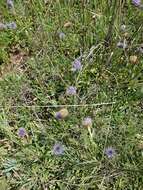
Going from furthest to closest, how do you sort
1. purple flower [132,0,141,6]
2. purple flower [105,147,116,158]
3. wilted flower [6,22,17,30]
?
wilted flower [6,22,17,30], purple flower [132,0,141,6], purple flower [105,147,116,158]

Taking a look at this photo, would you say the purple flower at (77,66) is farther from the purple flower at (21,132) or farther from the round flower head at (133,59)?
the purple flower at (21,132)

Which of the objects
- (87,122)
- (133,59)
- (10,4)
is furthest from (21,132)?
(10,4)

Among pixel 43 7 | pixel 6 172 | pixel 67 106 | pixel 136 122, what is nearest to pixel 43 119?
pixel 67 106

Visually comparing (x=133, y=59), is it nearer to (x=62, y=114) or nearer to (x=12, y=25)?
(x=62, y=114)

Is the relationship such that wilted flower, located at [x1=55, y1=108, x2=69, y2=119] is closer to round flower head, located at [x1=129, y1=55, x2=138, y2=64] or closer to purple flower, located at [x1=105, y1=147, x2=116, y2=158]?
purple flower, located at [x1=105, y1=147, x2=116, y2=158]

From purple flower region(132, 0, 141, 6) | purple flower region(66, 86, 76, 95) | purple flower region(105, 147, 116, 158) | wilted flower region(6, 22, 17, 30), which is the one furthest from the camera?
Answer: wilted flower region(6, 22, 17, 30)

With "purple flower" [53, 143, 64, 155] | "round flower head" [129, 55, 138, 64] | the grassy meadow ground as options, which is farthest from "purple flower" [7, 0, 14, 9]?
"purple flower" [53, 143, 64, 155]

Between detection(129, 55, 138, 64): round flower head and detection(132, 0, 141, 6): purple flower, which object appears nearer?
detection(129, 55, 138, 64): round flower head

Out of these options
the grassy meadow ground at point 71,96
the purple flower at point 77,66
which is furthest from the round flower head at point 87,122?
the purple flower at point 77,66

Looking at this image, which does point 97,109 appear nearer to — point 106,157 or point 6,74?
point 106,157
